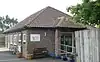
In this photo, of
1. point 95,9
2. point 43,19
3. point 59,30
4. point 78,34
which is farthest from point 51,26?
point 78,34

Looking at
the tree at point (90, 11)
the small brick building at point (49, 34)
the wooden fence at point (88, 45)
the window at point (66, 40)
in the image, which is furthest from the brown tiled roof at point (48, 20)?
the wooden fence at point (88, 45)

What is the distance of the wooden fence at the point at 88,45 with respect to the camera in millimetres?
5000

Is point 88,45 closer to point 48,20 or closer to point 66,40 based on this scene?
point 66,40

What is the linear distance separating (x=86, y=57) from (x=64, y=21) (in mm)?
17065

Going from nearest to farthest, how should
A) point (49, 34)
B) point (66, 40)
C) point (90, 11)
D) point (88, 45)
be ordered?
point (88, 45) → point (90, 11) → point (49, 34) → point (66, 40)

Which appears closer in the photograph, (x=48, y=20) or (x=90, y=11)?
(x=90, y=11)

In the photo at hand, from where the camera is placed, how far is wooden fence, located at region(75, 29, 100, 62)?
16.4ft

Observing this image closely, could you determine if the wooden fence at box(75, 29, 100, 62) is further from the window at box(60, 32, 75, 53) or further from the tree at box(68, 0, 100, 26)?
the window at box(60, 32, 75, 53)

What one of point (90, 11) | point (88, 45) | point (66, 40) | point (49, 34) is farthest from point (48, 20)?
point (88, 45)

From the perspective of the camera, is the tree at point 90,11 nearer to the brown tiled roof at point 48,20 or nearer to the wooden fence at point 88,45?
the brown tiled roof at point 48,20

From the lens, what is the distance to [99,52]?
4.93 metres

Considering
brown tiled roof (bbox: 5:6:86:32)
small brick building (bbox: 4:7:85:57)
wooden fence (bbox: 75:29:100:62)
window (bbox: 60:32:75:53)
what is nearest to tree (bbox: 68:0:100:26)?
small brick building (bbox: 4:7:85:57)

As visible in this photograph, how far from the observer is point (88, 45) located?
5.30 m

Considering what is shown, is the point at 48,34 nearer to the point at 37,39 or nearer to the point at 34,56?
the point at 37,39
